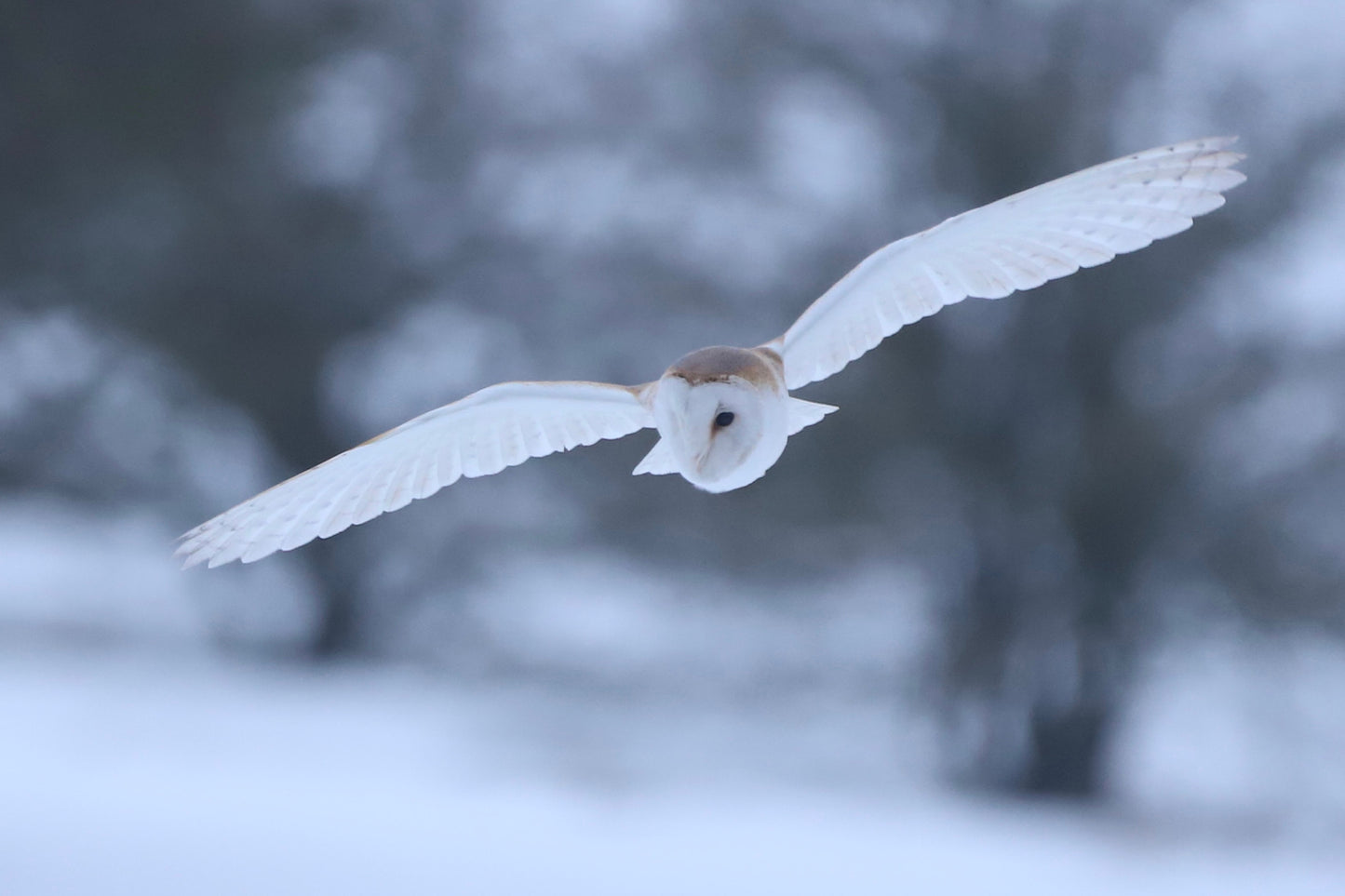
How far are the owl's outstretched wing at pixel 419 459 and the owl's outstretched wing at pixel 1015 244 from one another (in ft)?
0.39

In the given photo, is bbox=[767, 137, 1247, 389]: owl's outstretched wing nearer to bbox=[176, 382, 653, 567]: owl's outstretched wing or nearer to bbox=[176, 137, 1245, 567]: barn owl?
bbox=[176, 137, 1245, 567]: barn owl

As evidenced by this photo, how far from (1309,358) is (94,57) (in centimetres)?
255

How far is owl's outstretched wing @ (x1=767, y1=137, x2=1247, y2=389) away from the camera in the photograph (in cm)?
66

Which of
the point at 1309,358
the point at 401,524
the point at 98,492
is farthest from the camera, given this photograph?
the point at 401,524

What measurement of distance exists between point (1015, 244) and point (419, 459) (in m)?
0.38

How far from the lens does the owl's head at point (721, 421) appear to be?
0.55 metres

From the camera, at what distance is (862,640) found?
9.53 ft

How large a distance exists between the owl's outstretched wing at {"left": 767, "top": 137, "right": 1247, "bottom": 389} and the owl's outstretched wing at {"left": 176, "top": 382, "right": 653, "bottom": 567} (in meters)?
0.12

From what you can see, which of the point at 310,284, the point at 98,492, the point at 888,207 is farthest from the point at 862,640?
the point at 98,492

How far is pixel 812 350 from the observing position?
0.73m

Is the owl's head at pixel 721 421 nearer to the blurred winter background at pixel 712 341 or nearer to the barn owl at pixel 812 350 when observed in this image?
the barn owl at pixel 812 350

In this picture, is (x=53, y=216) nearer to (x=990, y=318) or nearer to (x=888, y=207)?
(x=888, y=207)

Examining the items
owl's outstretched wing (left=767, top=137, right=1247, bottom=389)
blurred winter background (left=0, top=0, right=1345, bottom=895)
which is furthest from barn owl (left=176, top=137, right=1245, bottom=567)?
blurred winter background (left=0, top=0, right=1345, bottom=895)

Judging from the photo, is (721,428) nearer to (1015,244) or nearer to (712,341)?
(1015,244)
